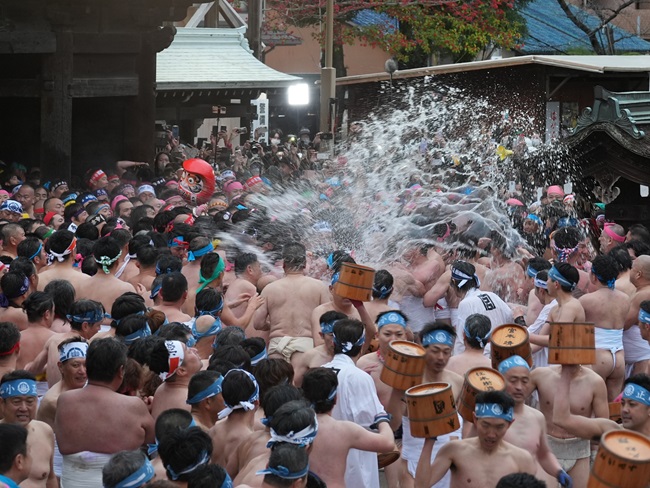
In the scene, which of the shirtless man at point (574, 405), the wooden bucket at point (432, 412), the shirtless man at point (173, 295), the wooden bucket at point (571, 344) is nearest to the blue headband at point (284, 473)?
the wooden bucket at point (432, 412)

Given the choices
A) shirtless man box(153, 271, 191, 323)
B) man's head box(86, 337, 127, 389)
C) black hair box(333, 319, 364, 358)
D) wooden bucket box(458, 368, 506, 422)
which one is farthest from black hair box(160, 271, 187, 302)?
wooden bucket box(458, 368, 506, 422)

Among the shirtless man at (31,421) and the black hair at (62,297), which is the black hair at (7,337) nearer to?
the shirtless man at (31,421)

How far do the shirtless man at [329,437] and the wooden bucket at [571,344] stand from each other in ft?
4.31

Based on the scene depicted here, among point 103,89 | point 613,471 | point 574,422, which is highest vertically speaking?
point 103,89

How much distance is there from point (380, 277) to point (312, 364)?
1.44m

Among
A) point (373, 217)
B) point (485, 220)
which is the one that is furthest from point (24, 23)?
point (485, 220)

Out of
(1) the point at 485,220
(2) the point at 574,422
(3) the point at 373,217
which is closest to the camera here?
(2) the point at 574,422

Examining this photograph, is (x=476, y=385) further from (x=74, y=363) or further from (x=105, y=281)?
(x=105, y=281)

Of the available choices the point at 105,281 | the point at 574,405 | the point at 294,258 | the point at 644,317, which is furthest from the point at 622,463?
the point at 105,281

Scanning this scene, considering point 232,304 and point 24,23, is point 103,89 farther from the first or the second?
point 232,304

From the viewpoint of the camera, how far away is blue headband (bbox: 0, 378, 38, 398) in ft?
19.0

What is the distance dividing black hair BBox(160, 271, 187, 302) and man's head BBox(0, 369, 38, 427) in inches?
74.1

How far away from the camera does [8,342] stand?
652 cm

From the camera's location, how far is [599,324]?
27.4ft
